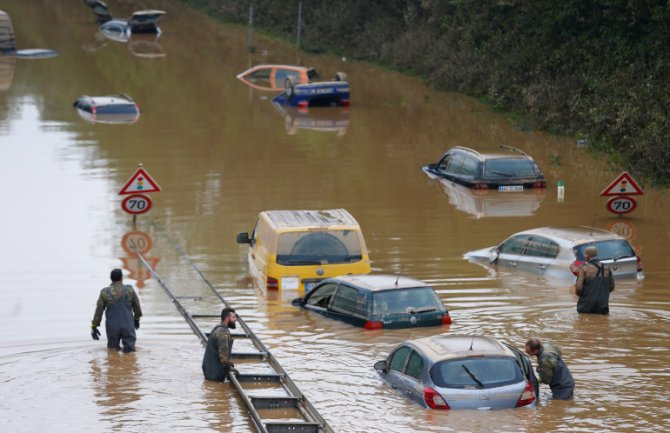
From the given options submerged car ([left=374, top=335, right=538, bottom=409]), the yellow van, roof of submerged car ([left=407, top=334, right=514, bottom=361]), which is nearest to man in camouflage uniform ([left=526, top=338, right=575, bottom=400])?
submerged car ([left=374, top=335, right=538, bottom=409])

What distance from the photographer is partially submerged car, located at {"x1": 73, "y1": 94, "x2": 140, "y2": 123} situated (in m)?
52.0

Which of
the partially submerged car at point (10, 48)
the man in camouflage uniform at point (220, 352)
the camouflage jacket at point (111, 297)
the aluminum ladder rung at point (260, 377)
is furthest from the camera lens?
the partially submerged car at point (10, 48)

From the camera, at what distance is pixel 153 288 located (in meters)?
25.4

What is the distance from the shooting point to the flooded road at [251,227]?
57.2ft

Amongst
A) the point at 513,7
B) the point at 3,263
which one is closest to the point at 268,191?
the point at 3,263

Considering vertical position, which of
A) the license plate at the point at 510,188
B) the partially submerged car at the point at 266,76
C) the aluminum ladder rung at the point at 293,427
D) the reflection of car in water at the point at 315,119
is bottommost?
the aluminum ladder rung at the point at 293,427

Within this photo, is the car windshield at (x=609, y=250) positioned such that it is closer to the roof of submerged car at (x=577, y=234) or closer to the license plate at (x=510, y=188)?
the roof of submerged car at (x=577, y=234)

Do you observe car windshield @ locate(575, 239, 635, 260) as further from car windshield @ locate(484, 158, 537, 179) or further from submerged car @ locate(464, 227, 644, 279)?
car windshield @ locate(484, 158, 537, 179)

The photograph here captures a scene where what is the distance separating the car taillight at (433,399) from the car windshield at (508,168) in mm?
20289

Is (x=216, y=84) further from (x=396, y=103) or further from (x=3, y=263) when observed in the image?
(x=3, y=263)

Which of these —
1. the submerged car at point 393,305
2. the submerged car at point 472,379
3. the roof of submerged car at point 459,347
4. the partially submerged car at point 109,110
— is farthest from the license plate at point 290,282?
the partially submerged car at point 109,110

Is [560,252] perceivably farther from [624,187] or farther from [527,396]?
[527,396]

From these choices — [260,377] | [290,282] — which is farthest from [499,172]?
[260,377]

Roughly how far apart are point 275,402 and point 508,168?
20.5 metres
